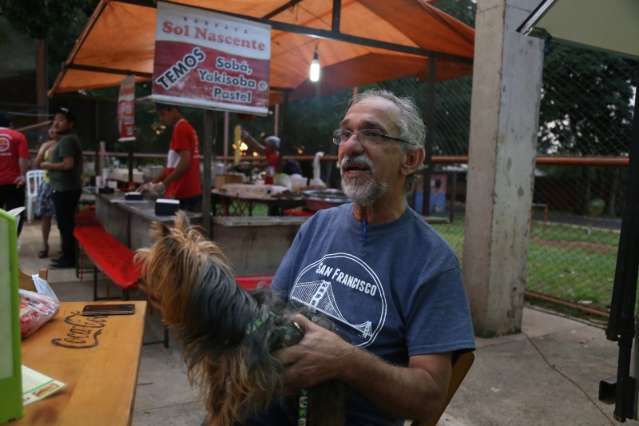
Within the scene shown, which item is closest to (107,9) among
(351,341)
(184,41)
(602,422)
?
(184,41)

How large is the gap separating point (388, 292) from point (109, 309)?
3.98 ft

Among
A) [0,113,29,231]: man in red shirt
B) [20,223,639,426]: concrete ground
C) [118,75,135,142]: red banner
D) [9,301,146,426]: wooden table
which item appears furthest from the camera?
→ [118,75,135,142]: red banner

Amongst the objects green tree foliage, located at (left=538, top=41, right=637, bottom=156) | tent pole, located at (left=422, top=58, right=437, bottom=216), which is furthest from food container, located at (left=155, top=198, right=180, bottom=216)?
green tree foliage, located at (left=538, top=41, right=637, bottom=156)

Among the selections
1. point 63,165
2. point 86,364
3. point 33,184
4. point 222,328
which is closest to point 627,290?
point 222,328

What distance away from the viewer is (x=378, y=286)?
166cm

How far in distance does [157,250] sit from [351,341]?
2.40 feet

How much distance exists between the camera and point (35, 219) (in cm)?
1091

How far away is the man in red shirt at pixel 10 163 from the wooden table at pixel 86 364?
235 inches

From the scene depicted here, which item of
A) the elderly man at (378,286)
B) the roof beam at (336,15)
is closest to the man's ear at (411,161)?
the elderly man at (378,286)

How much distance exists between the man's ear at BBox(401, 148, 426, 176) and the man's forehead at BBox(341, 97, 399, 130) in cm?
13

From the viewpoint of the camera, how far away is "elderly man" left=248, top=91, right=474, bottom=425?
144 centimetres

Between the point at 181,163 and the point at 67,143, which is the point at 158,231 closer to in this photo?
the point at 181,163

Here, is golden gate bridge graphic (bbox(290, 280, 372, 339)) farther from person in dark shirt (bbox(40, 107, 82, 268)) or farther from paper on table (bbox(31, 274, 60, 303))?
person in dark shirt (bbox(40, 107, 82, 268))

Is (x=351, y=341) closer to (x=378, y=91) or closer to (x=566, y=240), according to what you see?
(x=378, y=91)
